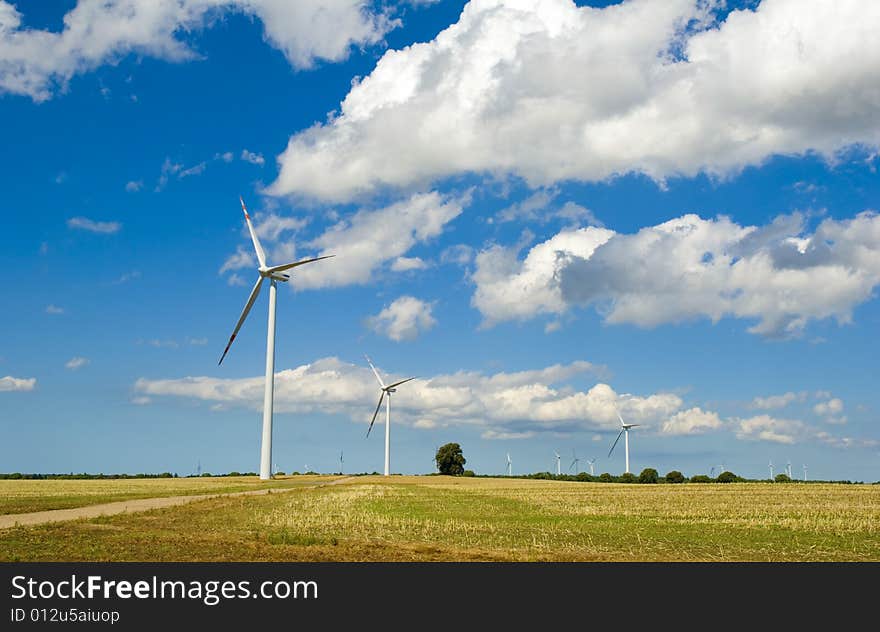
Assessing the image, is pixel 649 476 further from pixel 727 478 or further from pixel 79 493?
pixel 79 493

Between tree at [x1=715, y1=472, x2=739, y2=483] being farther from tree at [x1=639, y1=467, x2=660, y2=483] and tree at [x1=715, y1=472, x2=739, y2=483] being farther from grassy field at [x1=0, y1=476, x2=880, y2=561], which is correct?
grassy field at [x1=0, y1=476, x2=880, y2=561]

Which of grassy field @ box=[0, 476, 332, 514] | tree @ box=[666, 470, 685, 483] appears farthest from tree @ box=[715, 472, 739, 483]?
grassy field @ box=[0, 476, 332, 514]

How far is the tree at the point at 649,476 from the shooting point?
185500 mm

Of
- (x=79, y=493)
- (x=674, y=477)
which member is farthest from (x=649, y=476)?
(x=79, y=493)

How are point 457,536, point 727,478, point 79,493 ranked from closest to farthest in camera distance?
point 457,536 < point 79,493 < point 727,478

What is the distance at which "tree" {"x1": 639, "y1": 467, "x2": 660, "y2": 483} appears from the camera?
186m

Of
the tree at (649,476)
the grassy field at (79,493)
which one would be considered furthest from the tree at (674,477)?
the grassy field at (79,493)

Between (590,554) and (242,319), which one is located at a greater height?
(242,319)

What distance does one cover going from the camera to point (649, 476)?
613 ft

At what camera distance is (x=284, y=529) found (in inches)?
1594
